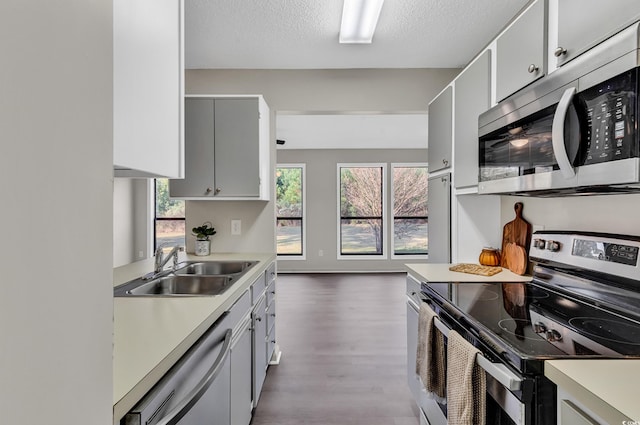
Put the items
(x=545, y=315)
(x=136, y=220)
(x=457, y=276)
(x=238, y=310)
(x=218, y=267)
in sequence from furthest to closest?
1. (x=136, y=220)
2. (x=218, y=267)
3. (x=457, y=276)
4. (x=238, y=310)
5. (x=545, y=315)

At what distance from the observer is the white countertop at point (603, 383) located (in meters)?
0.71

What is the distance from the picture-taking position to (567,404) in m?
0.85

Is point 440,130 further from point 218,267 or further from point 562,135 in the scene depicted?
point 218,267

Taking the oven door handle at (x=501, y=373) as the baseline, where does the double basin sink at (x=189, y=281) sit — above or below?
above

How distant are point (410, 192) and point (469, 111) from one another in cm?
497

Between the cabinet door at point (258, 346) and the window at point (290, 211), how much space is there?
4.59m

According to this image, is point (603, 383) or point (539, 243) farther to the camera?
point (539, 243)

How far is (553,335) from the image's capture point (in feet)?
3.61

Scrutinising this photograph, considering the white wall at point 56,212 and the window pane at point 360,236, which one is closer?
the white wall at point 56,212

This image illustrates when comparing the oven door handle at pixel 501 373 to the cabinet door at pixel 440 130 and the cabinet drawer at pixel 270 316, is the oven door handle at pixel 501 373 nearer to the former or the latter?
the cabinet door at pixel 440 130

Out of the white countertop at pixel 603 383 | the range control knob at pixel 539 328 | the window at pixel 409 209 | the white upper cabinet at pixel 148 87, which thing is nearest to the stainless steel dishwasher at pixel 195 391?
the white upper cabinet at pixel 148 87

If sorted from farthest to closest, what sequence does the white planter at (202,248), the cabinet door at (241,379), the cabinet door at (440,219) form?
1. the white planter at (202,248)
2. the cabinet door at (440,219)
3. the cabinet door at (241,379)

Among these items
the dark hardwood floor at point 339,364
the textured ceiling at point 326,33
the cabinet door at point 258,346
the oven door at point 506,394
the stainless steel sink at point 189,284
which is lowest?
the dark hardwood floor at point 339,364

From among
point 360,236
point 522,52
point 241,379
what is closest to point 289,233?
point 360,236
